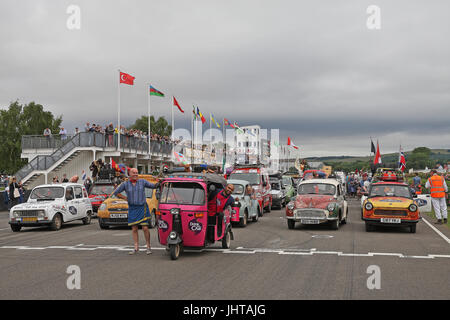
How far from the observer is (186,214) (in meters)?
10.9

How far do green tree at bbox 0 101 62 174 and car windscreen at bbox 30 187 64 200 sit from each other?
5226 centimetres

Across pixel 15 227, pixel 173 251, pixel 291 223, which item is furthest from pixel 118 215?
pixel 173 251

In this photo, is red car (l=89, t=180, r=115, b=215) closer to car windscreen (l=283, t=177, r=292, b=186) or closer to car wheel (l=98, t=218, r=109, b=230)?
car wheel (l=98, t=218, r=109, b=230)

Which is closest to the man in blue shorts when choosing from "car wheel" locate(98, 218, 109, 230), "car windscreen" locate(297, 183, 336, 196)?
"car wheel" locate(98, 218, 109, 230)

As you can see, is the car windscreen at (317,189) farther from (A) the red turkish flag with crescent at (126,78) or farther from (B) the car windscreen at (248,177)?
(A) the red turkish flag with crescent at (126,78)

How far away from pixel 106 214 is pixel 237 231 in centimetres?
488

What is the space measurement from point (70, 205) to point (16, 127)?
55691mm

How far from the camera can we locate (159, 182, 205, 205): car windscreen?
36.5 feet

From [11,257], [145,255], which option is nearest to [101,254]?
[145,255]

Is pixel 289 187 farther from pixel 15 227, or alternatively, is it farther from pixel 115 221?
pixel 15 227

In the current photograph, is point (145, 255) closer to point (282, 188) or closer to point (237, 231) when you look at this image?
point (237, 231)

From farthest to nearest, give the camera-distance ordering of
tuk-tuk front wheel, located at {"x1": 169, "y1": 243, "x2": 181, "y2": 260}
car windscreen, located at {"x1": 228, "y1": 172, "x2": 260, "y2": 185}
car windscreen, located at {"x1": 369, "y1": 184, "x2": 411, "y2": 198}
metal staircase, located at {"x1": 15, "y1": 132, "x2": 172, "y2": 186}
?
metal staircase, located at {"x1": 15, "y1": 132, "x2": 172, "y2": 186} → car windscreen, located at {"x1": 228, "y1": 172, "x2": 260, "y2": 185} → car windscreen, located at {"x1": 369, "y1": 184, "x2": 411, "y2": 198} → tuk-tuk front wheel, located at {"x1": 169, "y1": 243, "x2": 181, "y2": 260}

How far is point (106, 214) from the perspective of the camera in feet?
56.5
